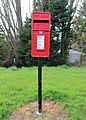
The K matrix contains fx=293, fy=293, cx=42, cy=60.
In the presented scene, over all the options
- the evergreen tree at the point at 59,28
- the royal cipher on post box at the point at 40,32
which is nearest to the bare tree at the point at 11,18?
the evergreen tree at the point at 59,28

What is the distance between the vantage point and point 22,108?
15.2 ft

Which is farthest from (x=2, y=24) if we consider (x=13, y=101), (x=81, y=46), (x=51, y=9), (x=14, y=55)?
(x=13, y=101)

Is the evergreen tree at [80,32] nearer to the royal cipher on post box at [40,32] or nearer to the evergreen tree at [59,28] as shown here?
the evergreen tree at [59,28]

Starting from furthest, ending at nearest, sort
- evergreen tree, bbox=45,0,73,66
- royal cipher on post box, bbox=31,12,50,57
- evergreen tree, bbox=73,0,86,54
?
1. evergreen tree, bbox=73,0,86,54
2. evergreen tree, bbox=45,0,73,66
3. royal cipher on post box, bbox=31,12,50,57

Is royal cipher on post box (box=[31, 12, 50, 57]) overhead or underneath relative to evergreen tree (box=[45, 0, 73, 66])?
overhead

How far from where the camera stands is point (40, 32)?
4309mm

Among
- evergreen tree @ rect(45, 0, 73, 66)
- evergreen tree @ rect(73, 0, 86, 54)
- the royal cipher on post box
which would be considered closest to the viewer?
the royal cipher on post box

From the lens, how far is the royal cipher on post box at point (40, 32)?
4.27 meters

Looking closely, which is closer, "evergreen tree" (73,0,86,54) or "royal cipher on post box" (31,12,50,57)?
"royal cipher on post box" (31,12,50,57)

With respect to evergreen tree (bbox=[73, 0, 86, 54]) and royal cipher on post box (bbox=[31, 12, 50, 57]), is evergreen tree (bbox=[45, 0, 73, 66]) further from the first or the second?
royal cipher on post box (bbox=[31, 12, 50, 57])

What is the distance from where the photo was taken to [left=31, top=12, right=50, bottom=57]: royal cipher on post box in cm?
427

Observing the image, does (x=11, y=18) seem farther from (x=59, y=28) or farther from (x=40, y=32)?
(x=40, y=32)

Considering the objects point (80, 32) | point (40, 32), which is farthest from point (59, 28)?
point (40, 32)

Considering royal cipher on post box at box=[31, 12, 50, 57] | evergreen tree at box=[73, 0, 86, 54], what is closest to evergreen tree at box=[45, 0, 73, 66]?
evergreen tree at box=[73, 0, 86, 54]
